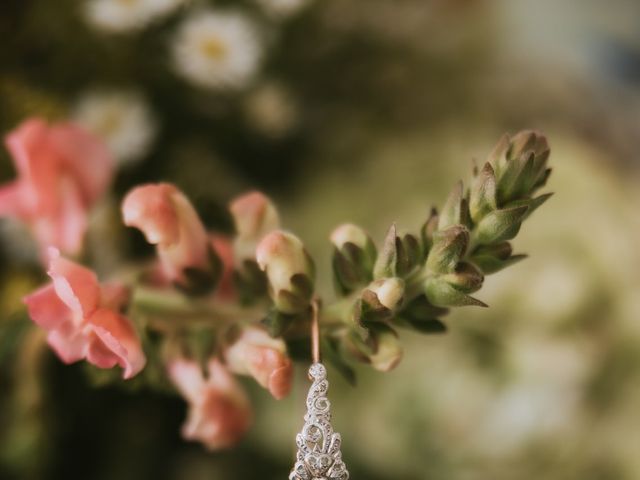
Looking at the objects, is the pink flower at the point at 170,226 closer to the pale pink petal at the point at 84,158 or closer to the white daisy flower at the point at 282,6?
the pale pink petal at the point at 84,158

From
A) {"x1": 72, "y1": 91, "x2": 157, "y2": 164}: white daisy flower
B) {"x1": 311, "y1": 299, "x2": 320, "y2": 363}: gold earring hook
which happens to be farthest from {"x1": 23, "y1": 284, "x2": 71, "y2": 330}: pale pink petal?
{"x1": 72, "y1": 91, "x2": 157, "y2": 164}: white daisy flower

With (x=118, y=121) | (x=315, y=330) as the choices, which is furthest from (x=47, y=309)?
(x=118, y=121)

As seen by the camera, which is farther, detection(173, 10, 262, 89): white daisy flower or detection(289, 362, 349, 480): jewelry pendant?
detection(173, 10, 262, 89): white daisy flower

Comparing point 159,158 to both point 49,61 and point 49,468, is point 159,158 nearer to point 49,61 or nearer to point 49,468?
point 49,61

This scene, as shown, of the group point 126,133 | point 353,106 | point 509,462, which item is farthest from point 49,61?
point 509,462

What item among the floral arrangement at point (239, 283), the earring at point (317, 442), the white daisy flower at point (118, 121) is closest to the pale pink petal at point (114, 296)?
the floral arrangement at point (239, 283)

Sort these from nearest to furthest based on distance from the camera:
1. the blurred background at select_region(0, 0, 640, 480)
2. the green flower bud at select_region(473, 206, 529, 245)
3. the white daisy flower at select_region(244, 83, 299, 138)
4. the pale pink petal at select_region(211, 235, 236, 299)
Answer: the green flower bud at select_region(473, 206, 529, 245)
the pale pink petal at select_region(211, 235, 236, 299)
the blurred background at select_region(0, 0, 640, 480)
the white daisy flower at select_region(244, 83, 299, 138)

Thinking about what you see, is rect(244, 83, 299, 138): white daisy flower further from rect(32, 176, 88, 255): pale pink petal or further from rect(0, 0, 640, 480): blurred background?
rect(32, 176, 88, 255): pale pink petal
